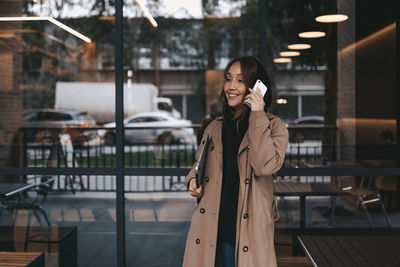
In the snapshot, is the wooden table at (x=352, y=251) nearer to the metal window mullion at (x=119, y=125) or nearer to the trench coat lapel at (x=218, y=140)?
the trench coat lapel at (x=218, y=140)

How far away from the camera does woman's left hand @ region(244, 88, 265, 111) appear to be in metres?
1.64

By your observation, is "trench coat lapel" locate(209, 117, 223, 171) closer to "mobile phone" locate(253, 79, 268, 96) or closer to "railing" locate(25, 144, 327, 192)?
"mobile phone" locate(253, 79, 268, 96)

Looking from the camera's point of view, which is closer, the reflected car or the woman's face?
the woman's face

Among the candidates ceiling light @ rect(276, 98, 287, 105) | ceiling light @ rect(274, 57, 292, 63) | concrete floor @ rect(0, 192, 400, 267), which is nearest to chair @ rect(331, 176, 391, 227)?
concrete floor @ rect(0, 192, 400, 267)

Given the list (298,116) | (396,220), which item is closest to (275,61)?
(298,116)

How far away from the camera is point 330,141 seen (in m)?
7.52

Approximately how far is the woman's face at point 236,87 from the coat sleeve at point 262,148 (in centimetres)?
12

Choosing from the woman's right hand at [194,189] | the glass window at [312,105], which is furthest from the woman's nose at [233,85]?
the glass window at [312,105]

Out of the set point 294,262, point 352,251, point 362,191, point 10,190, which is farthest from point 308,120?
point 352,251

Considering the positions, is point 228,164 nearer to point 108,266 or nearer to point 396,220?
point 108,266

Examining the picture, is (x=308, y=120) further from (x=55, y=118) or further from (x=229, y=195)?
(x=229, y=195)

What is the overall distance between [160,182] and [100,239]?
3458 mm

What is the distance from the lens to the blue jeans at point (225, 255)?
1722 millimetres

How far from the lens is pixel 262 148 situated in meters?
1.59
